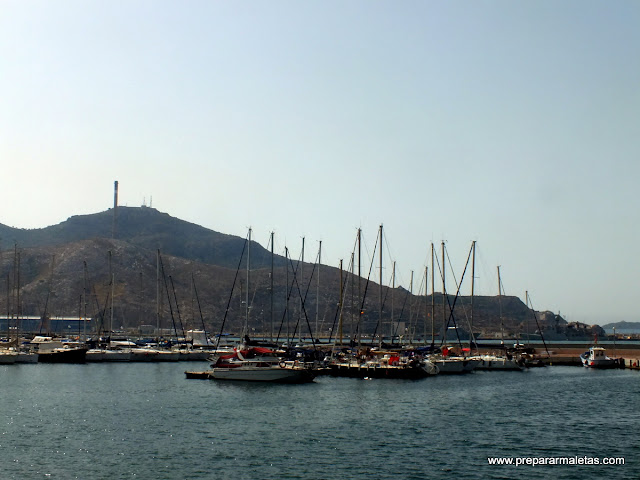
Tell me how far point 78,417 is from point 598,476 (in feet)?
101

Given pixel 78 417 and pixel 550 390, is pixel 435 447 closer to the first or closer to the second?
pixel 78 417

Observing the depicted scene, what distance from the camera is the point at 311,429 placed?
138 feet

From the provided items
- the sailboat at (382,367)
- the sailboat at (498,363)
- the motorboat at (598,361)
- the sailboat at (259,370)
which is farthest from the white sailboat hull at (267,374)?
the motorboat at (598,361)

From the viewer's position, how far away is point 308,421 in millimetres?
44781

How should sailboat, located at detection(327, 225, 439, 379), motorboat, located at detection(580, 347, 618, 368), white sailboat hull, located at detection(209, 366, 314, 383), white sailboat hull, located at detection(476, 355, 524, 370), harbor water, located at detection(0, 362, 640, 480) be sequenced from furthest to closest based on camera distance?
motorboat, located at detection(580, 347, 618, 368), white sailboat hull, located at detection(476, 355, 524, 370), sailboat, located at detection(327, 225, 439, 379), white sailboat hull, located at detection(209, 366, 314, 383), harbor water, located at detection(0, 362, 640, 480)

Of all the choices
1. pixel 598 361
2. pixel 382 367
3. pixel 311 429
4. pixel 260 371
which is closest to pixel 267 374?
pixel 260 371

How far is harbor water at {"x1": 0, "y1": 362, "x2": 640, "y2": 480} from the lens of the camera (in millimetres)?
32344

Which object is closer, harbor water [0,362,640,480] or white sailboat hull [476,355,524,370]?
harbor water [0,362,640,480]

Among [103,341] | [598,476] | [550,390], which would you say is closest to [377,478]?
[598,476]

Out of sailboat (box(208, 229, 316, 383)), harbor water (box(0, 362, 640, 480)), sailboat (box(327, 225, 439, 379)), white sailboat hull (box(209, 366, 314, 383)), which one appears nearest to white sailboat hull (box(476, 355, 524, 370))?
sailboat (box(327, 225, 439, 379))

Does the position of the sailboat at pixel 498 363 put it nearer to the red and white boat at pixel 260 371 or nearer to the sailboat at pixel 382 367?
the sailboat at pixel 382 367

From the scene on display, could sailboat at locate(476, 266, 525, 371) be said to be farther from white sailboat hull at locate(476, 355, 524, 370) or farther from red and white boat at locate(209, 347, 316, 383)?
red and white boat at locate(209, 347, 316, 383)

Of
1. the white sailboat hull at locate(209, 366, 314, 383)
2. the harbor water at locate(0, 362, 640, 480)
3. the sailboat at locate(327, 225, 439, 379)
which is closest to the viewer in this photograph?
the harbor water at locate(0, 362, 640, 480)

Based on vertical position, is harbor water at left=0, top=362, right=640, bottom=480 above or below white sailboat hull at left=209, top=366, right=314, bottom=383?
below
